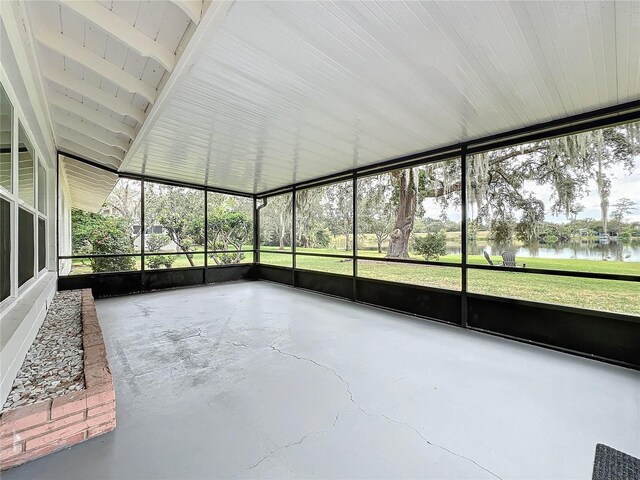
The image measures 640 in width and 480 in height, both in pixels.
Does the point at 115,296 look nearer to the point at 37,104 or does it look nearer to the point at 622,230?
the point at 37,104

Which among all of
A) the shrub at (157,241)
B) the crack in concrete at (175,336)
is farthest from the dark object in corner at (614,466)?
the shrub at (157,241)

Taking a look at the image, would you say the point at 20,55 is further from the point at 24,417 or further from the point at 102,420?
the point at 102,420

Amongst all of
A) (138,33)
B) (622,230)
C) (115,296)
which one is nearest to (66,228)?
(115,296)

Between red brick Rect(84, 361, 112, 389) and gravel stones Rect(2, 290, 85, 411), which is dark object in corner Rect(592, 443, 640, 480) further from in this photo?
gravel stones Rect(2, 290, 85, 411)

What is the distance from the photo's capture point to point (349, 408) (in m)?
2.24

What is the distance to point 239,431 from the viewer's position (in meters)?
1.98

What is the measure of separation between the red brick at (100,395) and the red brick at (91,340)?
3.10 feet

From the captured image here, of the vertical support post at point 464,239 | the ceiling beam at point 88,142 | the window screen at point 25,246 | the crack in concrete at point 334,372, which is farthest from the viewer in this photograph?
the ceiling beam at point 88,142

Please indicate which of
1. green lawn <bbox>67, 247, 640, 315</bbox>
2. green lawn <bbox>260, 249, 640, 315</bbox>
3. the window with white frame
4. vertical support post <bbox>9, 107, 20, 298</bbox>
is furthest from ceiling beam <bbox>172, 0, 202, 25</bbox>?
green lawn <bbox>260, 249, 640, 315</bbox>

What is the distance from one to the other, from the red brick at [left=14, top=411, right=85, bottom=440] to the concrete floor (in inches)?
6.2

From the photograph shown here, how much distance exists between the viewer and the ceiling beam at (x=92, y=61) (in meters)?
2.51

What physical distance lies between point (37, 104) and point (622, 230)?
330 inches

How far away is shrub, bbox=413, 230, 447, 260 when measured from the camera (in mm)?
7311

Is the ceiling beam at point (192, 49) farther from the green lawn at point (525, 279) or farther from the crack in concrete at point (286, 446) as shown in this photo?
the green lawn at point (525, 279)
